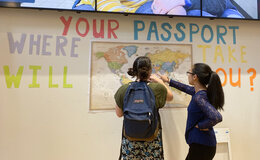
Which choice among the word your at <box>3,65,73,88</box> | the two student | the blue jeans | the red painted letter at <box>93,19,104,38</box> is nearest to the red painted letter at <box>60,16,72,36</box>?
the red painted letter at <box>93,19,104,38</box>

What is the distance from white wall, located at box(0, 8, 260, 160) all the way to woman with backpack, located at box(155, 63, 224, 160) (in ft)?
1.61

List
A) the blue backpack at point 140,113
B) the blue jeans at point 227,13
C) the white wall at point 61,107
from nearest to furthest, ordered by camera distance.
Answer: the blue backpack at point 140,113, the white wall at point 61,107, the blue jeans at point 227,13

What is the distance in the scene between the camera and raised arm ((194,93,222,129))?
3.77 feet

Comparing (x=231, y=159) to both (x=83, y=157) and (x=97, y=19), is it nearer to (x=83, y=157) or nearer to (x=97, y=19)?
(x=83, y=157)

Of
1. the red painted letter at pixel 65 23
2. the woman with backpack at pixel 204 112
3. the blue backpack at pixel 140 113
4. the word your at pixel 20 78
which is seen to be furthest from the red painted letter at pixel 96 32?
the woman with backpack at pixel 204 112

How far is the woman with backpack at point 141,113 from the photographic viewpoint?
3.70 feet

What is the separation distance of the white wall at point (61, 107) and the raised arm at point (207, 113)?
0.59 metres

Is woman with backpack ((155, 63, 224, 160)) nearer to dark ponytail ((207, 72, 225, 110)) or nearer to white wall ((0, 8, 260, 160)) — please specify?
dark ponytail ((207, 72, 225, 110))

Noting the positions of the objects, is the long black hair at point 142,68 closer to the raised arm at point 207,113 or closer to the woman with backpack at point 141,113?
the woman with backpack at point 141,113

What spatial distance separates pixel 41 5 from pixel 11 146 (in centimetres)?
132

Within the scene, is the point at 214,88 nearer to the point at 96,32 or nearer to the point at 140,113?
the point at 140,113

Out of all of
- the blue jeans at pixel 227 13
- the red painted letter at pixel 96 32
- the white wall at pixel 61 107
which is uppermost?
the blue jeans at pixel 227 13

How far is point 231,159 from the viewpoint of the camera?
5.80 ft

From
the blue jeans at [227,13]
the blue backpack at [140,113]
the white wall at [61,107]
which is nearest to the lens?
the blue backpack at [140,113]
